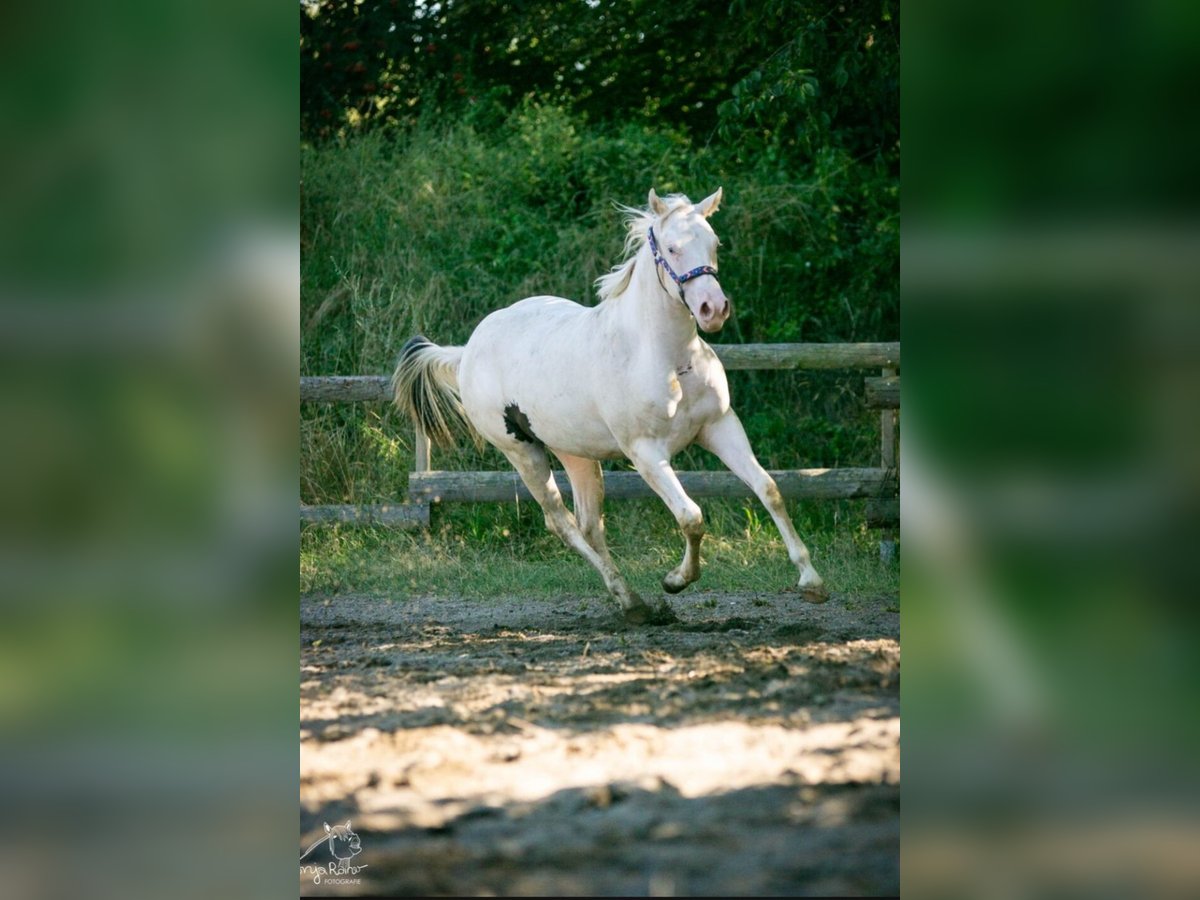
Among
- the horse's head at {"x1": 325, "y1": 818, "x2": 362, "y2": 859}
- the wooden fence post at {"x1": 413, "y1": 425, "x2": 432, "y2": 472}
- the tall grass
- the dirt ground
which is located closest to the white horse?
the dirt ground

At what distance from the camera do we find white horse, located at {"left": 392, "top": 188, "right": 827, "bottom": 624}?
154 inches

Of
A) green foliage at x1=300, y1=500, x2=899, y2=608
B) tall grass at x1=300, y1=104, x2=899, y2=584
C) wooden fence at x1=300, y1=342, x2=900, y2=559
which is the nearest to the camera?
green foliage at x1=300, y1=500, x2=899, y2=608

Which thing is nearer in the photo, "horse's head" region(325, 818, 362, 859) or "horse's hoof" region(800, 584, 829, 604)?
"horse's head" region(325, 818, 362, 859)

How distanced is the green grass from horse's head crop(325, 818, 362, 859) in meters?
3.02

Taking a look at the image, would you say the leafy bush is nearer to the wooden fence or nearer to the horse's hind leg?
the wooden fence

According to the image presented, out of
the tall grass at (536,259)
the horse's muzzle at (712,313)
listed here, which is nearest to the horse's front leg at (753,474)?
the horse's muzzle at (712,313)

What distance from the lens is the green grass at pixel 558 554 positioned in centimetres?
504

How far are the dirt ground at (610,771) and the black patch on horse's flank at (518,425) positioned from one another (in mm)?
1287

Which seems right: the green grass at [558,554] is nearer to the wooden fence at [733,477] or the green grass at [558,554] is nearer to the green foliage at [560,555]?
the green foliage at [560,555]
